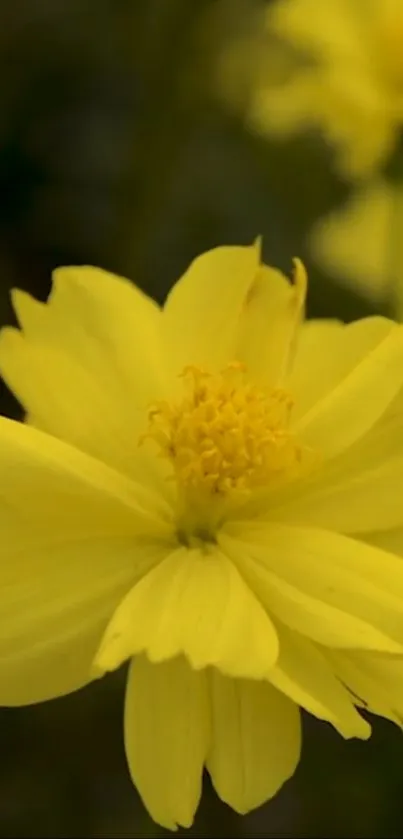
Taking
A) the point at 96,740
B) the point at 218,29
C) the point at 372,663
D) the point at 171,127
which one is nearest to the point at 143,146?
the point at 171,127

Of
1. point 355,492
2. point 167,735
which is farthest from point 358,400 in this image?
point 167,735

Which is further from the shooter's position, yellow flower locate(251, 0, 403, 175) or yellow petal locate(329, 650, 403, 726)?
yellow flower locate(251, 0, 403, 175)

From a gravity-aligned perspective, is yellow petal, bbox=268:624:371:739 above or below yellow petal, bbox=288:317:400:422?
below

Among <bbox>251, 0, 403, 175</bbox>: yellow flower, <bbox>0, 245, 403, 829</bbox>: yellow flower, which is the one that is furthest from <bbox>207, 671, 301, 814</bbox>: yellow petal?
<bbox>251, 0, 403, 175</bbox>: yellow flower

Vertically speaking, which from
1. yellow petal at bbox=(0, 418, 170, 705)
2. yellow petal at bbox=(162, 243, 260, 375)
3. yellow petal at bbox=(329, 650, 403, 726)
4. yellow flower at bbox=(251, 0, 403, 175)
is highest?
yellow flower at bbox=(251, 0, 403, 175)

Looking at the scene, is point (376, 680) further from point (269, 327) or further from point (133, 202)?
point (133, 202)

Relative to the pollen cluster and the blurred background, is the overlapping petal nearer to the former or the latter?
the pollen cluster

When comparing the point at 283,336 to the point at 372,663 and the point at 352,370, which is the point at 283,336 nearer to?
the point at 352,370
